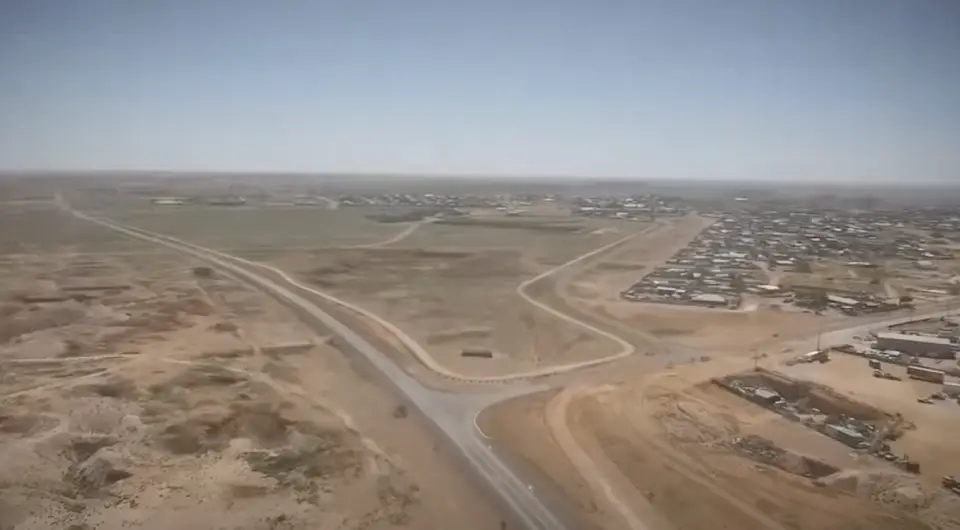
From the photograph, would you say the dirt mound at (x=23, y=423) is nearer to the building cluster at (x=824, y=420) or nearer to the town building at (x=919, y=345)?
the building cluster at (x=824, y=420)

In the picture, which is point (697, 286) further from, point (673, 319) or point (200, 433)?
point (200, 433)

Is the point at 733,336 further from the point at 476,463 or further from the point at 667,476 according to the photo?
the point at 476,463

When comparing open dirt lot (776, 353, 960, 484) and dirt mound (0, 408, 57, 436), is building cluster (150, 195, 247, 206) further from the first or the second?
open dirt lot (776, 353, 960, 484)

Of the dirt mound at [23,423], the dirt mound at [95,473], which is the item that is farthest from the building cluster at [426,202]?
the dirt mound at [95,473]

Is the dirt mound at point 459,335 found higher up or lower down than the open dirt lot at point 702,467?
lower down

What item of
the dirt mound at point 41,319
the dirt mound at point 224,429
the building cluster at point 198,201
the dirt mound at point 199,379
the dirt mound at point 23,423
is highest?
the building cluster at point 198,201

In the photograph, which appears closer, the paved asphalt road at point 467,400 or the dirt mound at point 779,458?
the paved asphalt road at point 467,400
